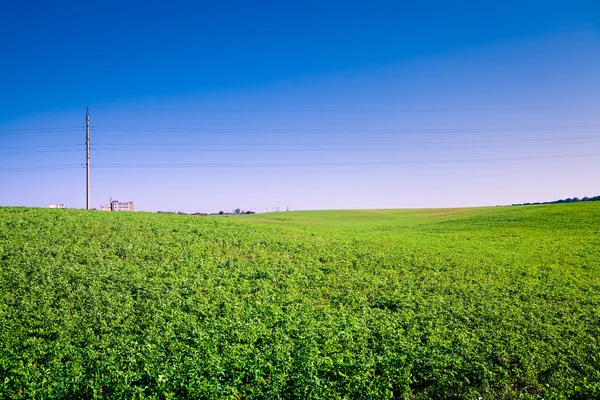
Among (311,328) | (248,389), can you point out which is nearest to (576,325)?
(311,328)

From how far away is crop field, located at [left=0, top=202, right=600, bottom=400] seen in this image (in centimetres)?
991

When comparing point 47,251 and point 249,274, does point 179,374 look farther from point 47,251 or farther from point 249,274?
point 47,251

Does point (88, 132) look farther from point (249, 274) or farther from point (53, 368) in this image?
point (53, 368)

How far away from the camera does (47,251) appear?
21.3 metres

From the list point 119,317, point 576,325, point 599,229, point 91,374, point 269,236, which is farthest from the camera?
point 599,229

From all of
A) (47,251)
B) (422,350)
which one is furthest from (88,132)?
(422,350)

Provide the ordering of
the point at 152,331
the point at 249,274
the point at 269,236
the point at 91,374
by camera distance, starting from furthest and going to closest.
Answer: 1. the point at 269,236
2. the point at 249,274
3. the point at 152,331
4. the point at 91,374

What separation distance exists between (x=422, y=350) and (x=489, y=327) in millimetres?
4524

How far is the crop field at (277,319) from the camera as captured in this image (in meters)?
9.91

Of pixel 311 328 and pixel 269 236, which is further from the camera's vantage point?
pixel 269 236

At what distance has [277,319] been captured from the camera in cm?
1453

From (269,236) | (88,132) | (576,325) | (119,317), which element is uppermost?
(88,132)

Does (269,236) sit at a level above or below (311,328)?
above

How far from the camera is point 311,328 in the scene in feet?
44.2
